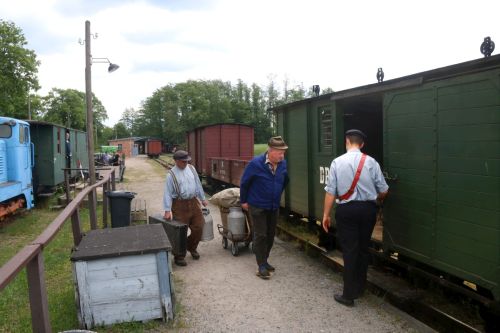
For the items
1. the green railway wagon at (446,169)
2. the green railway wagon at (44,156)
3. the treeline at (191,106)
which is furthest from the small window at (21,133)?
the treeline at (191,106)

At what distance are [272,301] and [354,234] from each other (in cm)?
122

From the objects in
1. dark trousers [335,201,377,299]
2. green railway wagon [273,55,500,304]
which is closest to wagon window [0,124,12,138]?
green railway wagon [273,55,500,304]

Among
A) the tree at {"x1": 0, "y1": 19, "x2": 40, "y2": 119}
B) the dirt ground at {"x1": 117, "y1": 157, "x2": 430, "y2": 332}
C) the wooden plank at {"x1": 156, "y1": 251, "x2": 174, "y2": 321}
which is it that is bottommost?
the dirt ground at {"x1": 117, "y1": 157, "x2": 430, "y2": 332}

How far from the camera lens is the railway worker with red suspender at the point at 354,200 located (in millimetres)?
4691

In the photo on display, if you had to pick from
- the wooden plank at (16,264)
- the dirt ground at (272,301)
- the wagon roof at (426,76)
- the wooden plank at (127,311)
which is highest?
the wagon roof at (426,76)

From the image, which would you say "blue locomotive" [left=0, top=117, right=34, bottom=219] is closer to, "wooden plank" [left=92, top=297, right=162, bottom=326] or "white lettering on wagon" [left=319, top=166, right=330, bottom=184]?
"wooden plank" [left=92, top=297, right=162, bottom=326]

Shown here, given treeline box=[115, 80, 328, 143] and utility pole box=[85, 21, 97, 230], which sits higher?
treeline box=[115, 80, 328, 143]

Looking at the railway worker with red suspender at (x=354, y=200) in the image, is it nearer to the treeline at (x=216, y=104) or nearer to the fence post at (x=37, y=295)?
the fence post at (x=37, y=295)

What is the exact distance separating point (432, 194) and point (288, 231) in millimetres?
4147

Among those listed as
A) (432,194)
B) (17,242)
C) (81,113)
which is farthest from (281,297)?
(81,113)

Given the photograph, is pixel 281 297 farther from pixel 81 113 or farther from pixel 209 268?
pixel 81 113

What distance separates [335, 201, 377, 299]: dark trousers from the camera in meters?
4.71

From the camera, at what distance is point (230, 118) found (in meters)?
87.4

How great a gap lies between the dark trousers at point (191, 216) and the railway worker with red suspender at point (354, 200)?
7.84 ft
